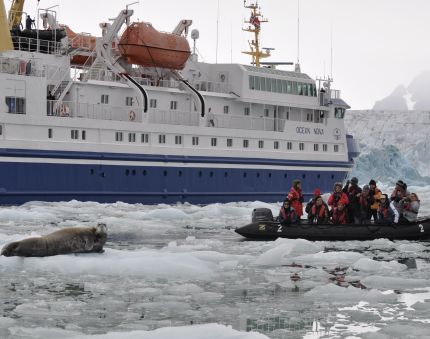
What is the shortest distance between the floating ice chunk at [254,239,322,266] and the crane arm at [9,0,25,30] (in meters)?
24.9

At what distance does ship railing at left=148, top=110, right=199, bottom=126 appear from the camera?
1405 inches

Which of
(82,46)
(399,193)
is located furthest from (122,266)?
(82,46)

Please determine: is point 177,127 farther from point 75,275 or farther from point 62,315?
point 62,315

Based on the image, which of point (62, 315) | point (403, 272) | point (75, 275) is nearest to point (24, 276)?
point (75, 275)

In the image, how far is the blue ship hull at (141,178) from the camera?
30438mm

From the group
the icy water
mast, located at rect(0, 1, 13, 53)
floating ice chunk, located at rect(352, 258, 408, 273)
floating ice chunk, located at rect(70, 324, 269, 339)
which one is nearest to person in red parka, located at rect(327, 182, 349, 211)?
the icy water

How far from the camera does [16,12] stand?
124 feet

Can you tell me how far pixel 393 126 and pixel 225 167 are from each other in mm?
42216

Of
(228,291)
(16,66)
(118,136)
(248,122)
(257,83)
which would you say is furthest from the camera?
(257,83)

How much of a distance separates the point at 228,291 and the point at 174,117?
25.5 metres

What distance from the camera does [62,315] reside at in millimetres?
9445

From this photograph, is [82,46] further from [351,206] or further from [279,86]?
[351,206]

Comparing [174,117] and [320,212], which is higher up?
[174,117]

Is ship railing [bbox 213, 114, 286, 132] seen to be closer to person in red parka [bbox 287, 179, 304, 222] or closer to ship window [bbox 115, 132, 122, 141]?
ship window [bbox 115, 132, 122, 141]
